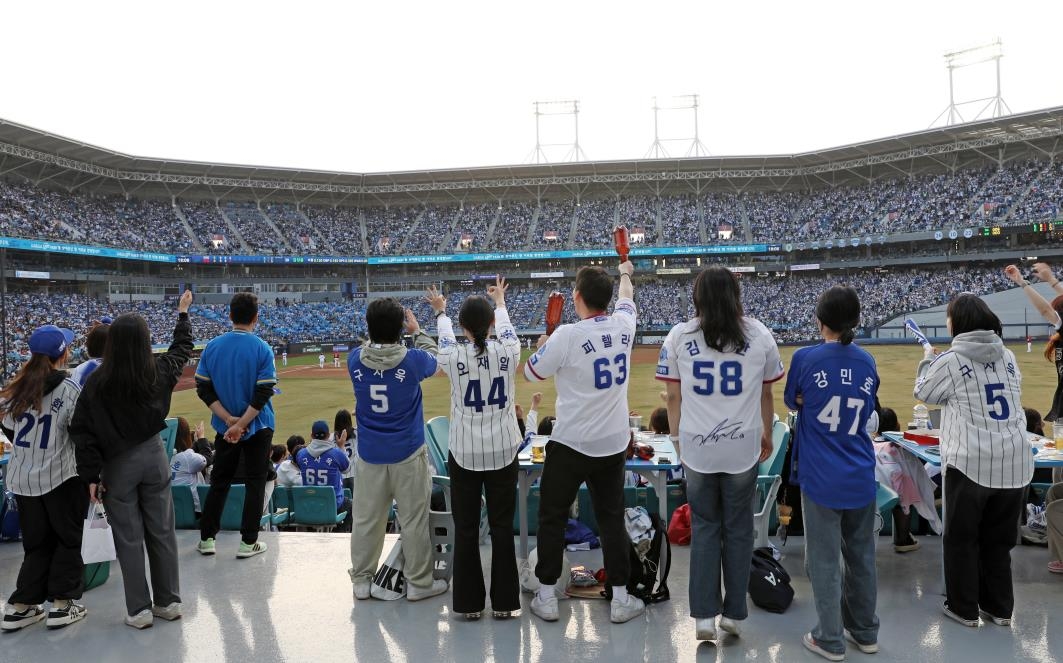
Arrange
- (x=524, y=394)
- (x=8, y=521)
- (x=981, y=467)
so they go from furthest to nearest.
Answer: (x=524, y=394) → (x=8, y=521) → (x=981, y=467)

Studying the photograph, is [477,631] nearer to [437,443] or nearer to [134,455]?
[437,443]

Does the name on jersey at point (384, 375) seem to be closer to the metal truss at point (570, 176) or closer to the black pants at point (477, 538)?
the black pants at point (477, 538)

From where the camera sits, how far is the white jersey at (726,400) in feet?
12.2

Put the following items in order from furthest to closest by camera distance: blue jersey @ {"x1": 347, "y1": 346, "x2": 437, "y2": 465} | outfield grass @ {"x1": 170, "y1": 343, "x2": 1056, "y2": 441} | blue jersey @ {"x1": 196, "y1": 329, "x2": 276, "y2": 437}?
outfield grass @ {"x1": 170, "y1": 343, "x2": 1056, "y2": 441} → blue jersey @ {"x1": 196, "y1": 329, "x2": 276, "y2": 437} → blue jersey @ {"x1": 347, "y1": 346, "x2": 437, "y2": 465}

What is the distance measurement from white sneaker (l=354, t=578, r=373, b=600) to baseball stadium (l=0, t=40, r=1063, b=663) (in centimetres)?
9

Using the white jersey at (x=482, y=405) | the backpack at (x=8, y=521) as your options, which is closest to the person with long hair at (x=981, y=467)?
the white jersey at (x=482, y=405)

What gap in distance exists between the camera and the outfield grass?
17156 mm

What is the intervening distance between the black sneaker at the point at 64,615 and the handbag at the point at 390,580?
192 centimetres

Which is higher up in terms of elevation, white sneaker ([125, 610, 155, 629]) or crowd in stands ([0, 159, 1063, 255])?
crowd in stands ([0, 159, 1063, 255])

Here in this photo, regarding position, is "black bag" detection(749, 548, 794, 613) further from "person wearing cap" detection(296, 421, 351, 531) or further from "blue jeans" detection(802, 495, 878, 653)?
"person wearing cap" detection(296, 421, 351, 531)

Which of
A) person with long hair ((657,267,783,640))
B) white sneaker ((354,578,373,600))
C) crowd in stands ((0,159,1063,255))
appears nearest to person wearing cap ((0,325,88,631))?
white sneaker ((354,578,373,600))

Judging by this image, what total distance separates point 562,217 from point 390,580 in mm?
54522

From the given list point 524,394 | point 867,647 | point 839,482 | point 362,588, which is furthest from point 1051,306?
point 524,394

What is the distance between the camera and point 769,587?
4.28 meters
